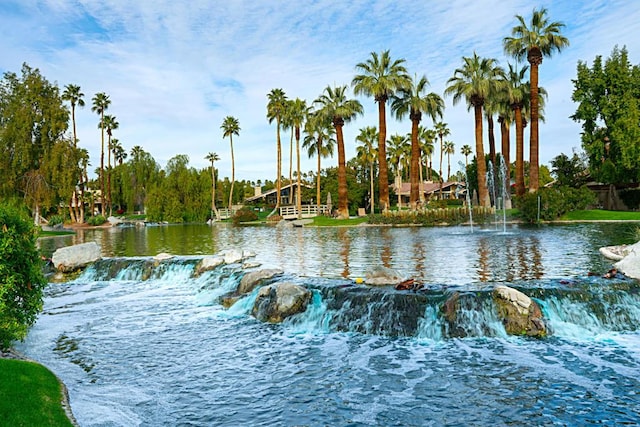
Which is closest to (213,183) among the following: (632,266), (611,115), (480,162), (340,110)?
(340,110)

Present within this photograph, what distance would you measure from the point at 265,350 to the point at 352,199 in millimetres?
54825

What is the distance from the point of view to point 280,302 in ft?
39.6

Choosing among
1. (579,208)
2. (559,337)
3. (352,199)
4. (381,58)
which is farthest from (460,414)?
(352,199)

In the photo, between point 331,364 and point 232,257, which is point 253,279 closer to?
point 232,257

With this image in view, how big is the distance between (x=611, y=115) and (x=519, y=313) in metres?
43.4

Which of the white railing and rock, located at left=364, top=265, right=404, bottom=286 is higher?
the white railing

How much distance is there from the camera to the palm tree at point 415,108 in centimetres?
4681

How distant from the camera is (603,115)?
45.5 metres

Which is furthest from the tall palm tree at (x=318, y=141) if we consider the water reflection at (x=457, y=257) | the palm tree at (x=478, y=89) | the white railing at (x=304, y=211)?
the water reflection at (x=457, y=257)

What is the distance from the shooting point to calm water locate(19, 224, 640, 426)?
6762 millimetres

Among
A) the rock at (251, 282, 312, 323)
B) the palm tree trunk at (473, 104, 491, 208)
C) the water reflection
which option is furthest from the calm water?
the palm tree trunk at (473, 104, 491, 208)

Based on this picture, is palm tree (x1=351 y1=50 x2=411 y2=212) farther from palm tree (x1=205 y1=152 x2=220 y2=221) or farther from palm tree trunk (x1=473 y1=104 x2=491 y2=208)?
palm tree (x1=205 y1=152 x2=220 y2=221)

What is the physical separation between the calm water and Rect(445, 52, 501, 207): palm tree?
103 ft

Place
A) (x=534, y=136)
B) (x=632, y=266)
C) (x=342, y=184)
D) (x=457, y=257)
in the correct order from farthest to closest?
(x=342, y=184)
(x=534, y=136)
(x=457, y=257)
(x=632, y=266)
